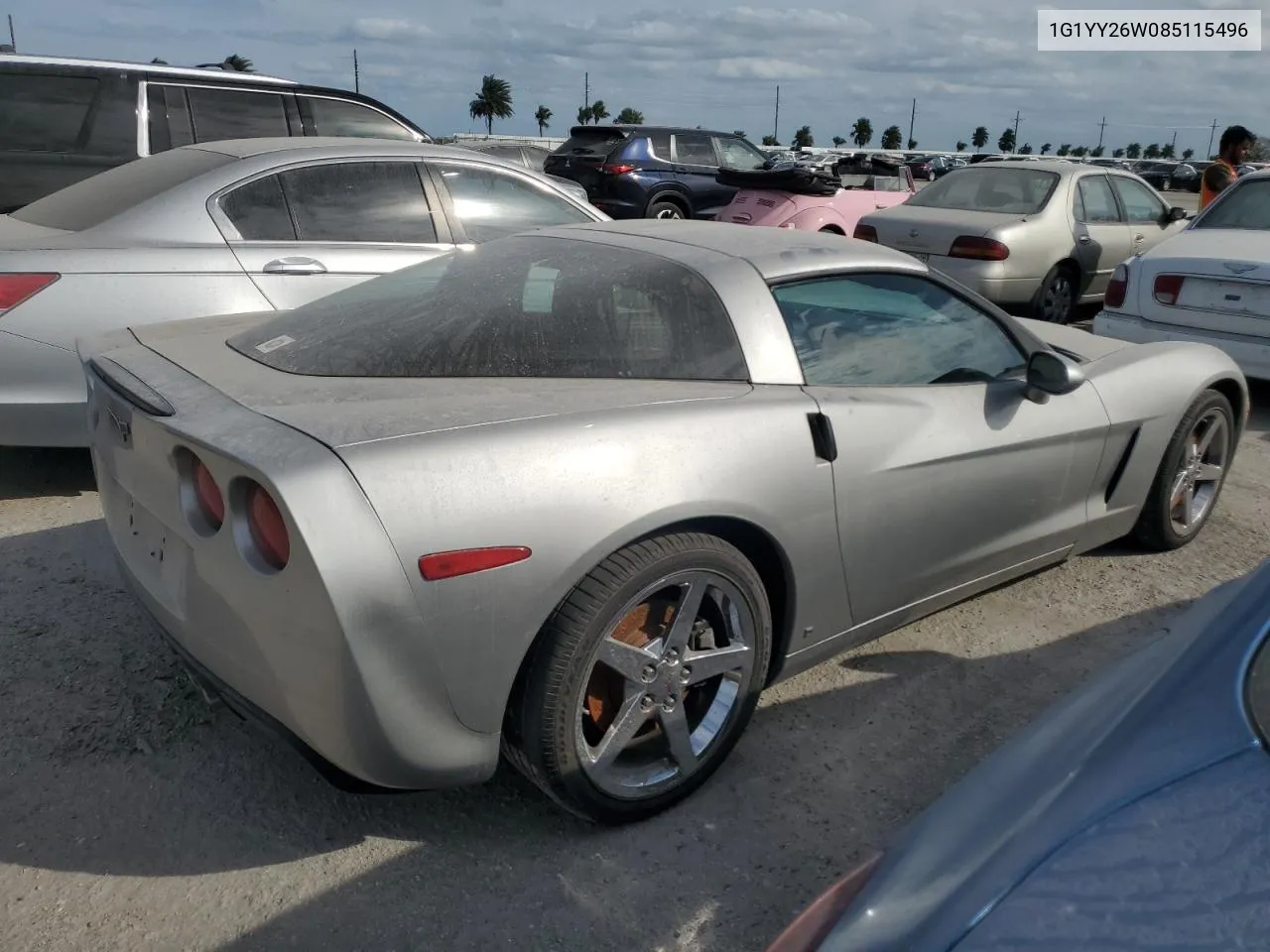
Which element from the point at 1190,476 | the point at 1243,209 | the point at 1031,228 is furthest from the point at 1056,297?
the point at 1190,476

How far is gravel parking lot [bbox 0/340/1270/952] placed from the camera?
2254 mm

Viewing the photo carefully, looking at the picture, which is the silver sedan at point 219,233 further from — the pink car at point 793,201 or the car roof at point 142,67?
the pink car at point 793,201

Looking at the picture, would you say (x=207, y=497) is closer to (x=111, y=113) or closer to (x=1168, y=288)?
(x=111, y=113)

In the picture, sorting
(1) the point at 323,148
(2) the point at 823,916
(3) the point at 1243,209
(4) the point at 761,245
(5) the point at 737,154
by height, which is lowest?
(2) the point at 823,916

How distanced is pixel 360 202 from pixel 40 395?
162 cm

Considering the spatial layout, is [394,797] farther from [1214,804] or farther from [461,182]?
[461,182]

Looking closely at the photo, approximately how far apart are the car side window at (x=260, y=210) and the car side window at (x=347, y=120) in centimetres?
226

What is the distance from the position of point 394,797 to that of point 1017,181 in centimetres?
819

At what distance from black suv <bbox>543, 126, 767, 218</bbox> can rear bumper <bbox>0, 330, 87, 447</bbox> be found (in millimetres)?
10479

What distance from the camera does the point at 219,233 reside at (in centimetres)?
456

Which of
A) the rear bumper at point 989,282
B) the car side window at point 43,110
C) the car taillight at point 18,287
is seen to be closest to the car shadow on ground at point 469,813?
the car taillight at point 18,287

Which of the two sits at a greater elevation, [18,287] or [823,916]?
[18,287]

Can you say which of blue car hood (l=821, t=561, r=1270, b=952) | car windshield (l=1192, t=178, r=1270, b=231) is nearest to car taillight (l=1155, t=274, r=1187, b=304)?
car windshield (l=1192, t=178, r=1270, b=231)

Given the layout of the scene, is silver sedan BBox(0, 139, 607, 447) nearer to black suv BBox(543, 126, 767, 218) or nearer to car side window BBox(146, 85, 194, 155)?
car side window BBox(146, 85, 194, 155)
